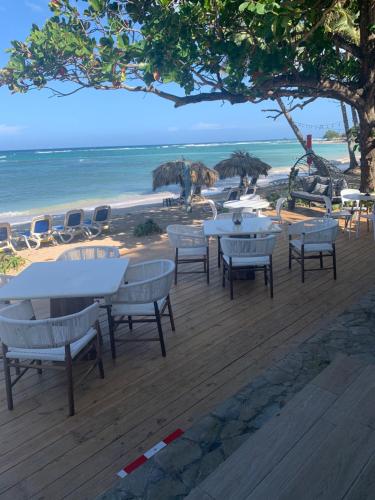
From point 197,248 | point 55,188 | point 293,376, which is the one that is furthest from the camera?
point 55,188

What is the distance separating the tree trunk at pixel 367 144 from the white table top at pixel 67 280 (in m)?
8.21

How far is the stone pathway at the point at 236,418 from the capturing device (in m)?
1.95

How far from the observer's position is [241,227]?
4.88 meters

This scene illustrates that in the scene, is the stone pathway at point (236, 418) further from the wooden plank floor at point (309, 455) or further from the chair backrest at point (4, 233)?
the chair backrest at point (4, 233)

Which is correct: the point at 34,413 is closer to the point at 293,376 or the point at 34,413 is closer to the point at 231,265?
the point at 293,376

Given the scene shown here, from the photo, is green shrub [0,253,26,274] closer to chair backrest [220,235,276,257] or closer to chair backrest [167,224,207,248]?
chair backrest [167,224,207,248]

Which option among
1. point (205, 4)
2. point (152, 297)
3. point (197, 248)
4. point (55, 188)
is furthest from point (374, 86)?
point (55, 188)

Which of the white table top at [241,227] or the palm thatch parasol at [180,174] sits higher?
the palm thatch parasol at [180,174]

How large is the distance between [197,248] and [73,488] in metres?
3.47

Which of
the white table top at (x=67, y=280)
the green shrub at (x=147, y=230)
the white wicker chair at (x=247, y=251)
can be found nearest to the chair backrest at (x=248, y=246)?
the white wicker chair at (x=247, y=251)

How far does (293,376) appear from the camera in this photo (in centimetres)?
282

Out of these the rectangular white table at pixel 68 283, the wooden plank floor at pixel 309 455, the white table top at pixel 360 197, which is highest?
the white table top at pixel 360 197

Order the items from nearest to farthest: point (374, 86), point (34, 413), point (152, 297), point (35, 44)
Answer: point (34, 413)
point (152, 297)
point (374, 86)
point (35, 44)

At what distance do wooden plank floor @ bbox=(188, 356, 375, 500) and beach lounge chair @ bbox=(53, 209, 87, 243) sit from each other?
9511 mm
